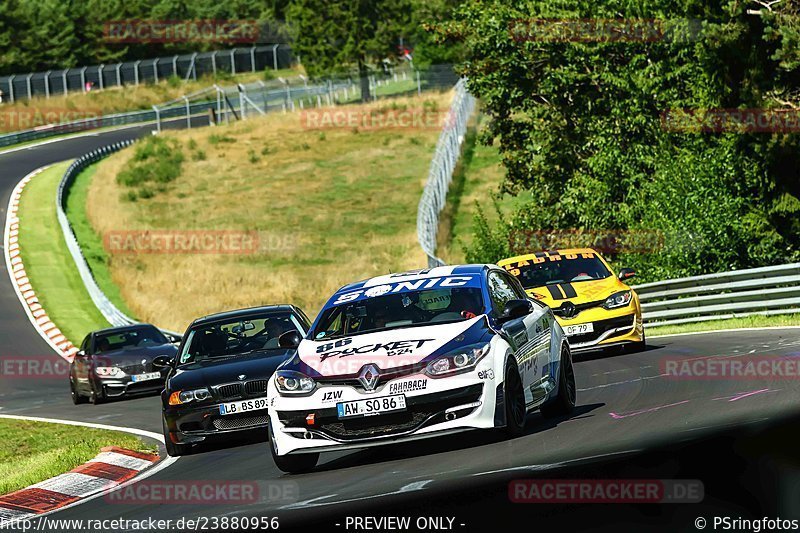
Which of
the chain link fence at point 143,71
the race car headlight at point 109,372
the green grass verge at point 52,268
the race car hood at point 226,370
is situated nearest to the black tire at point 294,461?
the race car hood at point 226,370

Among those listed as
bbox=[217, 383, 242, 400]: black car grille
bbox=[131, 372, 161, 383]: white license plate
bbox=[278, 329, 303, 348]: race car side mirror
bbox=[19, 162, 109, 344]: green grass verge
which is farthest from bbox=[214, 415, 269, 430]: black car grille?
bbox=[19, 162, 109, 344]: green grass verge

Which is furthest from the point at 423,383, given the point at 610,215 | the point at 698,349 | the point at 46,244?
the point at 46,244

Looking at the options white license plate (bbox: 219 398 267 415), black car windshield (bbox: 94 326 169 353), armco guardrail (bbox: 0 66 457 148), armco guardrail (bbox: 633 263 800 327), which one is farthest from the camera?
armco guardrail (bbox: 0 66 457 148)

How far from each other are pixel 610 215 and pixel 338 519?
2703cm

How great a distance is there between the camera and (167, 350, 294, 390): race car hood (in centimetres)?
1336

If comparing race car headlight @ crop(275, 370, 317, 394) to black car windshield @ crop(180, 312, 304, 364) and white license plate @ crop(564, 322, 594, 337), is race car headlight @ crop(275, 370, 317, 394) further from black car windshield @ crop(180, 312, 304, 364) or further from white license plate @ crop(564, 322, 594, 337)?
white license plate @ crop(564, 322, 594, 337)

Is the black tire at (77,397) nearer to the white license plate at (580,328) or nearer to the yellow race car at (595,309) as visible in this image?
the yellow race car at (595,309)

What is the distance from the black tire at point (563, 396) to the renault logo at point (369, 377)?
2.61m

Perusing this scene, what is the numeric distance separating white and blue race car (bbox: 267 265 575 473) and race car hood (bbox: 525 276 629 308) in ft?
24.9

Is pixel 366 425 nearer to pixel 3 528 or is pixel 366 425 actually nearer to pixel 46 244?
pixel 3 528

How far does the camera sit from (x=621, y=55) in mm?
35312

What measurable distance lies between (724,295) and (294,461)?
53.3 ft

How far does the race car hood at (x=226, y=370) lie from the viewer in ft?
43.8

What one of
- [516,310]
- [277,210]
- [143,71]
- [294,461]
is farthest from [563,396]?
[143,71]
